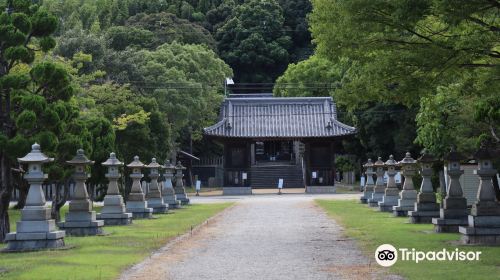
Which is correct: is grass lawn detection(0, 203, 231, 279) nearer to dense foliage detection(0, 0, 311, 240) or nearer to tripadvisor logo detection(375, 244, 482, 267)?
dense foliage detection(0, 0, 311, 240)

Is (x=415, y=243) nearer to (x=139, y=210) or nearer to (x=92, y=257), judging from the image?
(x=92, y=257)

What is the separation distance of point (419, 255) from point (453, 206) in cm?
482

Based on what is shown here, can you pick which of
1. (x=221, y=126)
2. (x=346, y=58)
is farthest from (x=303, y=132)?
(x=346, y=58)

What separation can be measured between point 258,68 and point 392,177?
51.4 metres

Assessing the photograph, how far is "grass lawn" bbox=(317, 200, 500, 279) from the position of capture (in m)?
10.6

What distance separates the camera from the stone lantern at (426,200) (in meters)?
20.1

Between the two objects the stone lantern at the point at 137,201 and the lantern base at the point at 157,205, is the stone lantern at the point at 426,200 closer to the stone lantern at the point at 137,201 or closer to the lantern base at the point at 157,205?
the stone lantern at the point at 137,201

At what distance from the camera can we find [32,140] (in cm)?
1574

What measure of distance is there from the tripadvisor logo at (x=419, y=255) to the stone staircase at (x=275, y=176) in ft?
149

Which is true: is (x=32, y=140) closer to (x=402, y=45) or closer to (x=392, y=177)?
(x=402, y=45)

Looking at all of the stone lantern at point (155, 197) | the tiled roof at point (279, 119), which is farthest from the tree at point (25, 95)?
the tiled roof at point (279, 119)

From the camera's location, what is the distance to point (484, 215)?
1444 centimetres

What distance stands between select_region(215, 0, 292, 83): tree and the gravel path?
56.3 m

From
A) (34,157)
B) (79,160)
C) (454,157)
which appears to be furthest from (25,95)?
(454,157)
